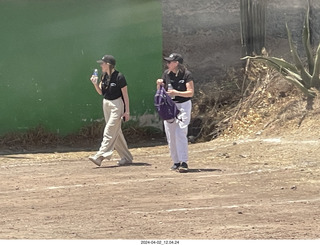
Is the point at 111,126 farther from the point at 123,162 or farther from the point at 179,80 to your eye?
the point at 179,80

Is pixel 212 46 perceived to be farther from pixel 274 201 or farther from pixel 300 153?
pixel 274 201

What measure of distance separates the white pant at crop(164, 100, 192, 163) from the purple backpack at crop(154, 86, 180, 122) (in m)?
0.13

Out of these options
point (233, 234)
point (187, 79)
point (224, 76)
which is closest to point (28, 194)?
point (187, 79)

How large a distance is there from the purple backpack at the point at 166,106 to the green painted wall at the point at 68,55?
564 cm

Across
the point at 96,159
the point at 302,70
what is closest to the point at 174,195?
the point at 96,159

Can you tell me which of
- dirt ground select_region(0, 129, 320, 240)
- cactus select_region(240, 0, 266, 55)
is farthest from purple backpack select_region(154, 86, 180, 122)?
cactus select_region(240, 0, 266, 55)

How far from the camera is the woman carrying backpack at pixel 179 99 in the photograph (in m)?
11.2

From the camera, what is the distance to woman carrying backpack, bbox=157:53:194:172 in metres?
11.2

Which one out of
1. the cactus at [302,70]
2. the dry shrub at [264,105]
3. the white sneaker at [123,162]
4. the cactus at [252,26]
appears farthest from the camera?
the cactus at [252,26]

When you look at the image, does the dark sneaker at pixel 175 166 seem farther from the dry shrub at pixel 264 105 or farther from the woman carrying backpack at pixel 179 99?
the dry shrub at pixel 264 105

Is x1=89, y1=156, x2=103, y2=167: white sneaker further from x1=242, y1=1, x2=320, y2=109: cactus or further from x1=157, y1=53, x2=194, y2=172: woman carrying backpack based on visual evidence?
x1=242, y1=1, x2=320, y2=109: cactus

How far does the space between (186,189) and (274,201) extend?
1314mm

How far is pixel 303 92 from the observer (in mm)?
15070

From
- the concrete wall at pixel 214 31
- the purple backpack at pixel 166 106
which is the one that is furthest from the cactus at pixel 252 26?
the purple backpack at pixel 166 106
